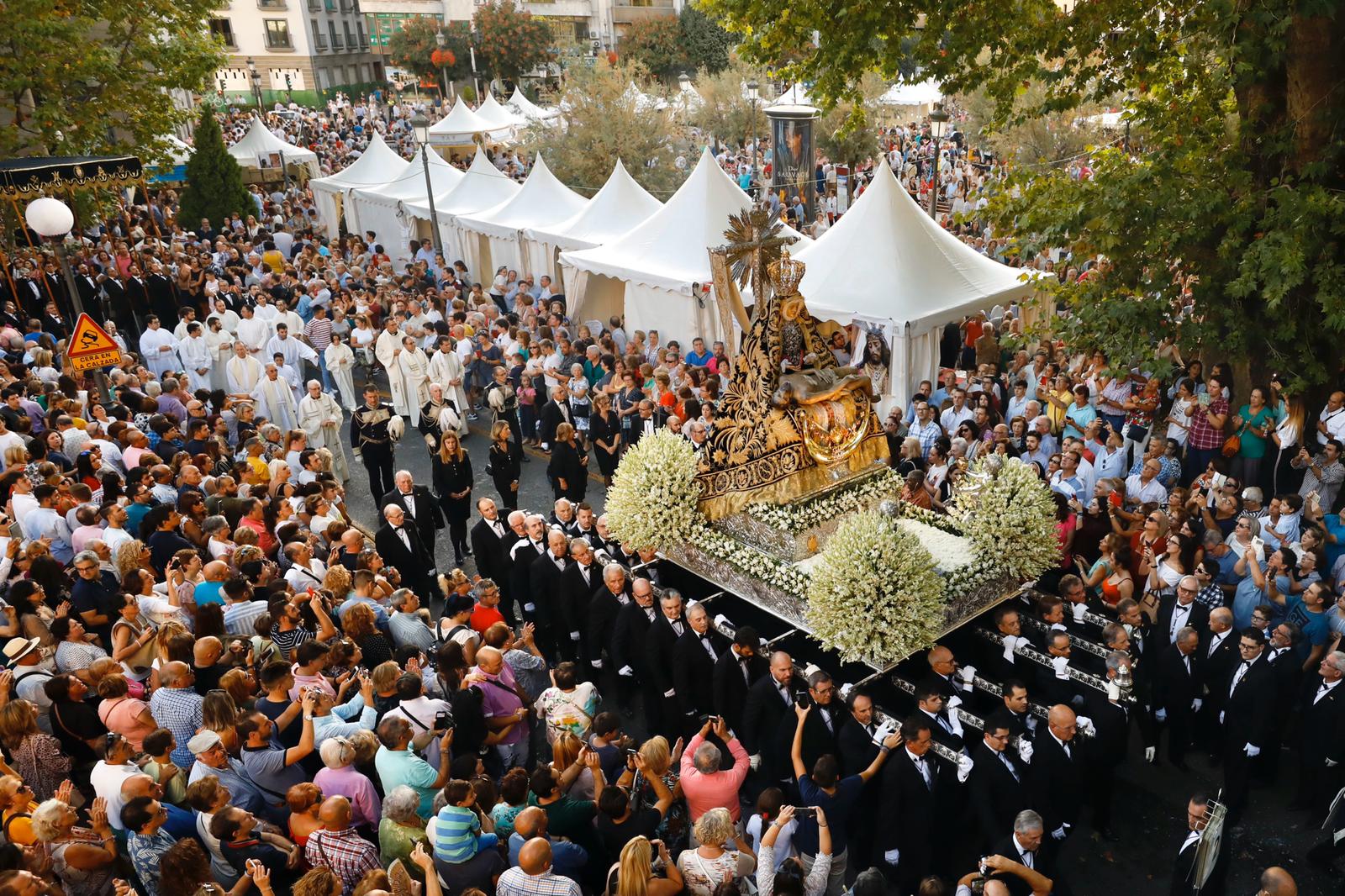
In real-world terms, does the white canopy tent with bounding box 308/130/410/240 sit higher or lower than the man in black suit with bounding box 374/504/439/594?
higher

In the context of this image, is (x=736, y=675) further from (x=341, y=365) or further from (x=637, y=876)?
(x=341, y=365)

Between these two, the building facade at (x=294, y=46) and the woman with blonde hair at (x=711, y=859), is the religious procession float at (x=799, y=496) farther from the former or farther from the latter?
the building facade at (x=294, y=46)

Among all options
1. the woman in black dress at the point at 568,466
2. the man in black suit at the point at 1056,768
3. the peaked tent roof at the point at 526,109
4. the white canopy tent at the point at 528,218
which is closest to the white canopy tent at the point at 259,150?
the peaked tent roof at the point at 526,109

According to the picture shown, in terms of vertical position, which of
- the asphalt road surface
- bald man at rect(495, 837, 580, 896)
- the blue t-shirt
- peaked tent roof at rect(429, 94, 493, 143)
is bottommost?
the asphalt road surface

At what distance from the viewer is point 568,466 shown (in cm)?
1127

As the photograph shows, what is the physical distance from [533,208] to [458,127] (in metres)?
17.3

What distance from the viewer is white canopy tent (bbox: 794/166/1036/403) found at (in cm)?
1330

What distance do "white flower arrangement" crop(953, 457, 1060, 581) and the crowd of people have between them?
0.33 metres

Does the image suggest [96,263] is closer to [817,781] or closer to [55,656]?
[55,656]

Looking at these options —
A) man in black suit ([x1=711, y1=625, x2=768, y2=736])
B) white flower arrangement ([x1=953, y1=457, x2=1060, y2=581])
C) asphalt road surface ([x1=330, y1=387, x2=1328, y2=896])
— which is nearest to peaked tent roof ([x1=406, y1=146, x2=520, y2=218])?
asphalt road surface ([x1=330, y1=387, x2=1328, y2=896])

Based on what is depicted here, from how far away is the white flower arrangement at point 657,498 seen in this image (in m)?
8.69

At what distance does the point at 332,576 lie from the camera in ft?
25.4

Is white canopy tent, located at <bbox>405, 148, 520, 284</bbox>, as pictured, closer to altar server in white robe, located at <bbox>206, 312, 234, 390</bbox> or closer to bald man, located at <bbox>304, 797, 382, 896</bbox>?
altar server in white robe, located at <bbox>206, 312, 234, 390</bbox>

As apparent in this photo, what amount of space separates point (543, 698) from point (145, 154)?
18334mm
